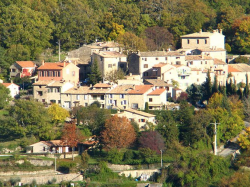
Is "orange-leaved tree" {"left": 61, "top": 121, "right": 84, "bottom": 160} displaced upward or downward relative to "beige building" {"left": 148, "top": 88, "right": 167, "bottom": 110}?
downward

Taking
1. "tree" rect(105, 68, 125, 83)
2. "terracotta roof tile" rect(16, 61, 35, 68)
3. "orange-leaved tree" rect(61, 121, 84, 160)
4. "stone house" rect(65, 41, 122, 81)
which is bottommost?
"orange-leaved tree" rect(61, 121, 84, 160)

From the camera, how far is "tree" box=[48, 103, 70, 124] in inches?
2137

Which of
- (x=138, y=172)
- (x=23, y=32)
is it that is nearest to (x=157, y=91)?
(x=138, y=172)

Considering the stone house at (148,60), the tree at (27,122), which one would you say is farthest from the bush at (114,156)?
the stone house at (148,60)

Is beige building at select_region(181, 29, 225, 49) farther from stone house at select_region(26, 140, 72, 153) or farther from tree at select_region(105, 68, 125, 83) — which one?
stone house at select_region(26, 140, 72, 153)

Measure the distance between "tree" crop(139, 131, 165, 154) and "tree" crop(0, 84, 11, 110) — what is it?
1235 centimetres

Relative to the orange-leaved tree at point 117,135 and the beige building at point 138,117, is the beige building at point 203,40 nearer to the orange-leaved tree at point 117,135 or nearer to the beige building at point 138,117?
the beige building at point 138,117

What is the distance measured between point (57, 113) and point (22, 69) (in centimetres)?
1226

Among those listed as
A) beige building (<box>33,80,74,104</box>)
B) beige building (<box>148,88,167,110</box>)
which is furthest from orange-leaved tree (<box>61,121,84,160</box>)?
beige building (<box>148,88,167,110</box>)

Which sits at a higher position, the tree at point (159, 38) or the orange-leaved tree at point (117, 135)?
the tree at point (159, 38)

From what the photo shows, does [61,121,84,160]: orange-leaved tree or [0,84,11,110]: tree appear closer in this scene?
[61,121,84,160]: orange-leaved tree

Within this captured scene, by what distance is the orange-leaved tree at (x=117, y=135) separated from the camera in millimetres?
50656

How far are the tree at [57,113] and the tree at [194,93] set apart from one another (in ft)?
38.3

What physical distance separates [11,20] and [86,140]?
74.3 feet
